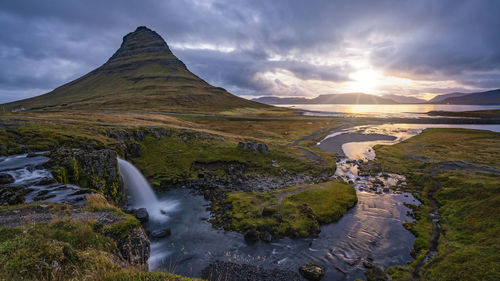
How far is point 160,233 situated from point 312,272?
49.7ft

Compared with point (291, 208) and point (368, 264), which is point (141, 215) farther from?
point (368, 264)

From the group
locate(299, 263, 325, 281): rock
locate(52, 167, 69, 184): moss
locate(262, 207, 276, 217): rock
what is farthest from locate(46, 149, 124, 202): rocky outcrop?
locate(299, 263, 325, 281): rock

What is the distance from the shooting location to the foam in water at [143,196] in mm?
28859

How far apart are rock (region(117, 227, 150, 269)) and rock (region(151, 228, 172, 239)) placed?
8507 millimetres

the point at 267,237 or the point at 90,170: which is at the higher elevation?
the point at 90,170

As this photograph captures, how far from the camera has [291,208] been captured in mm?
29047

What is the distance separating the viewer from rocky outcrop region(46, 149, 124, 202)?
25.0 metres

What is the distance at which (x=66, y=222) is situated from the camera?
1256 cm

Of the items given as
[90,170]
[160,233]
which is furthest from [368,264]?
[90,170]

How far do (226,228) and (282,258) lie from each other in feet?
23.9

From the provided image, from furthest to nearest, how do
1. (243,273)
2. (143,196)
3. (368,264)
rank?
(143,196) → (368,264) → (243,273)

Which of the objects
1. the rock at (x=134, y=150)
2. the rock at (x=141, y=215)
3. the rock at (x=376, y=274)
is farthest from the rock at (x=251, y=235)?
the rock at (x=134, y=150)

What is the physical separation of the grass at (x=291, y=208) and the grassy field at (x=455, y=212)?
844 centimetres

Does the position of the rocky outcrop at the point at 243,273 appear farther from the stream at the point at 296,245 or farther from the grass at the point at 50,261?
the grass at the point at 50,261
